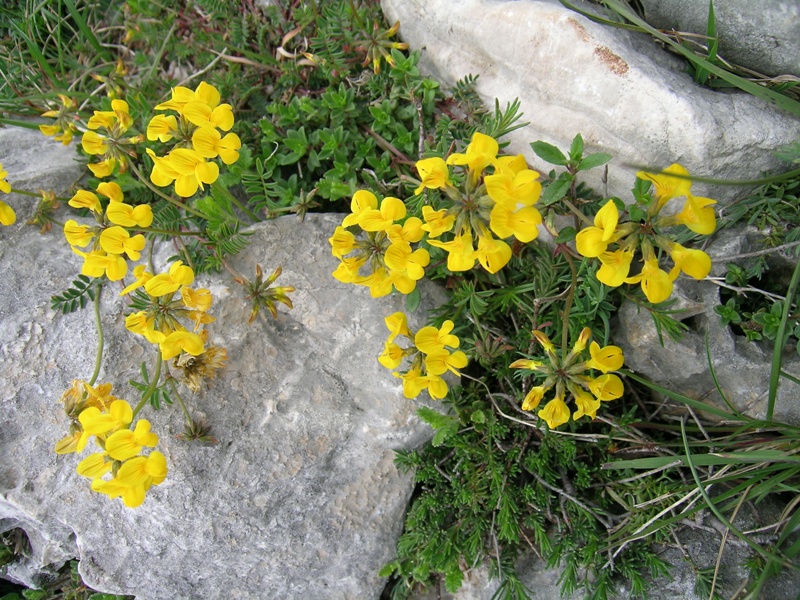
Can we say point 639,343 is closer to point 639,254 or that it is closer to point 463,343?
point 639,254

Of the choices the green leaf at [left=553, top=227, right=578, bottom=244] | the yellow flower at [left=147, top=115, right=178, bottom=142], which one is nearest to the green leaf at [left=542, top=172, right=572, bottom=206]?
the green leaf at [left=553, top=227, right=578, bottom=244]

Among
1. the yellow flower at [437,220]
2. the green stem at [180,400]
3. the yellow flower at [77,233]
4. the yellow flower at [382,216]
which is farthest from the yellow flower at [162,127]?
the yellow flower at [437,220]

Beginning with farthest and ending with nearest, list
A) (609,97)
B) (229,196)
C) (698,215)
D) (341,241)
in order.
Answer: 1. (229,196)
2. (609,97)
3. (341,241)
4. (698,215)

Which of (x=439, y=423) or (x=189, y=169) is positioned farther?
(x=439, y=423)

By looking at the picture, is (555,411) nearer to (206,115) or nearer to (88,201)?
(206,115)

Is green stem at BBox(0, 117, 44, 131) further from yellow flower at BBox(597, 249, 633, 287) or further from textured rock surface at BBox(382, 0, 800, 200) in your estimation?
yellow flower at BBox(597, 249, 633, 287)

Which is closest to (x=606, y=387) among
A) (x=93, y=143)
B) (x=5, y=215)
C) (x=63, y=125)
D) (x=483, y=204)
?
(x=483, y=204)
